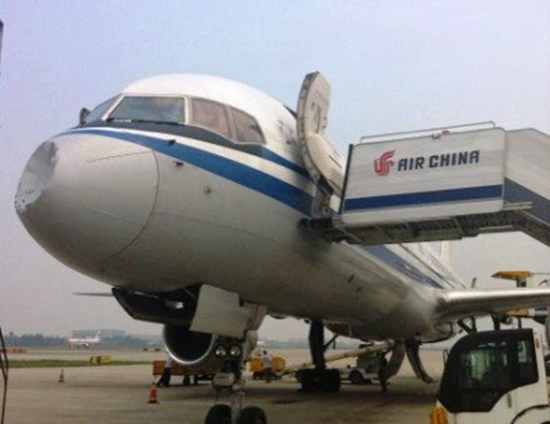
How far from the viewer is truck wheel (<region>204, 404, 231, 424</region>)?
891cm

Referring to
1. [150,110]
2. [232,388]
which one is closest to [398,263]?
[232,388]

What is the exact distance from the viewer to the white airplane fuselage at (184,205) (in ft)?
23.4

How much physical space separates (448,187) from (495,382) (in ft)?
9.32

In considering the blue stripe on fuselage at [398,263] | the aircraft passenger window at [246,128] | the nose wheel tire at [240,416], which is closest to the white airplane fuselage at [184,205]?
the aircraft passenger window at [246,128]

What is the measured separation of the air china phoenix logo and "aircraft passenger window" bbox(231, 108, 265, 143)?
70.9 inches

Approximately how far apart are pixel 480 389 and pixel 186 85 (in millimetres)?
5239

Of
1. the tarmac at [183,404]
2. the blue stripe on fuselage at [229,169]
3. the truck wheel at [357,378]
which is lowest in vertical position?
the tarmac at [183,404]

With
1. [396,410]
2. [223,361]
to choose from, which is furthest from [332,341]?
[223,361]

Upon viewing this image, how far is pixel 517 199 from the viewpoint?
9.13 m

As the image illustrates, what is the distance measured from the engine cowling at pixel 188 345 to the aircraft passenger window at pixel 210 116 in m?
3.12

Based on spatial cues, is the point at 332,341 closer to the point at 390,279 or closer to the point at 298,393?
the point at 298,393

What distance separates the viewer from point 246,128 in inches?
351

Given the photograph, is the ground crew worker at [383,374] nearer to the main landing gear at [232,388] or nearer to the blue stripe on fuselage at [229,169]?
the main landing gear at [232,388]

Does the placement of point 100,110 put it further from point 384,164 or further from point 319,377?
point 319,377
